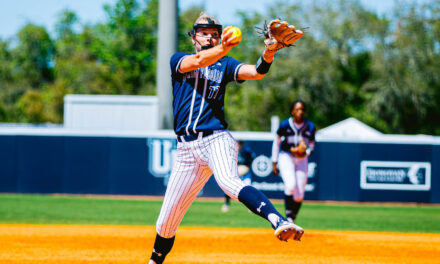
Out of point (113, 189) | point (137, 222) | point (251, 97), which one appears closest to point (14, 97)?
point (251, 97)

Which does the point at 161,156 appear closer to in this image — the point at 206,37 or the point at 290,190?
the point at 290,190

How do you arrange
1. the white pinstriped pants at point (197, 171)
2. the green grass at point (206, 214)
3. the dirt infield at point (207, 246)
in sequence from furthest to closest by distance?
1. the green grass at point (206, 214)
2. the dirt infield at point (207, 246)
3. the white pinstriped pants at point (197, 171)

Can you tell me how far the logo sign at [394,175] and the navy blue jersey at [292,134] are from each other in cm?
777

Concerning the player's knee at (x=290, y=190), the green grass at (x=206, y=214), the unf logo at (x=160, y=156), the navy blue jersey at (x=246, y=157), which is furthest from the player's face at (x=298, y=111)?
the unf logo at (x=160, y=156)

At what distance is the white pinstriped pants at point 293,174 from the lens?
27.9 ft

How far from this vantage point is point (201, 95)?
14.3ft

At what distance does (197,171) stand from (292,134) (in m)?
4.44

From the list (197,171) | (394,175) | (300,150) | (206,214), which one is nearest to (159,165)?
(206,214)

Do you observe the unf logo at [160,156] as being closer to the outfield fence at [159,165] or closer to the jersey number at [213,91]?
the outfield fence at [159,165]

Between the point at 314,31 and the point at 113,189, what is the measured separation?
2434cm

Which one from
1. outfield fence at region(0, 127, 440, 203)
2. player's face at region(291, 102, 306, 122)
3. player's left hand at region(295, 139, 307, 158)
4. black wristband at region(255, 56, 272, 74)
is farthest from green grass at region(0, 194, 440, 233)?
black wristband at region(255, 56, 272, 74)

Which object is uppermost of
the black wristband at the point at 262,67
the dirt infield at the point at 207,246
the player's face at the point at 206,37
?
the player's face at the point at 206,37

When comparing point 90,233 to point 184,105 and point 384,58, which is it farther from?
point 384,58

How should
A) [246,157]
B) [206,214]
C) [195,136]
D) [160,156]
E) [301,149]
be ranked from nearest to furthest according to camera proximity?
[195,136] → [301,149] → [206,214] → [246,157] → [160,156]
